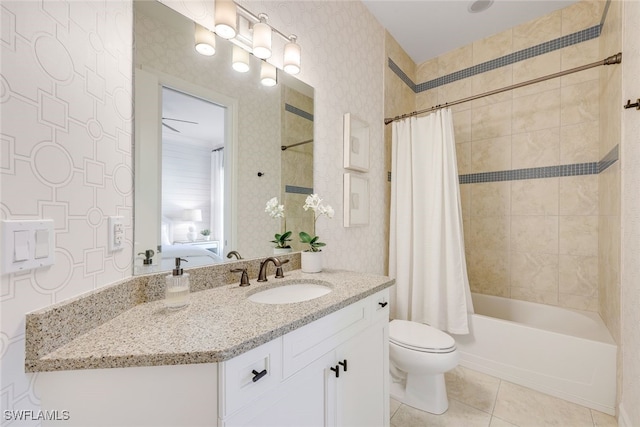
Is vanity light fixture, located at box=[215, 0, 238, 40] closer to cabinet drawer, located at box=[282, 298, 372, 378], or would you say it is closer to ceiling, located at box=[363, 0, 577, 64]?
cabinet drawer, located at box=[282, 298, 372, 378]

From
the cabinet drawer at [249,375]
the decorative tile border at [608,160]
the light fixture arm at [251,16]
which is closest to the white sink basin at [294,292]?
the cabinet drawer at [249,375]

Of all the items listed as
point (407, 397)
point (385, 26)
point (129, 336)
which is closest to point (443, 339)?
point (407, 397)

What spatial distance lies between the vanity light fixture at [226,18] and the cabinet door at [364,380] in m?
1.39

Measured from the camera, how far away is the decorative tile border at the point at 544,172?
78.3 inches

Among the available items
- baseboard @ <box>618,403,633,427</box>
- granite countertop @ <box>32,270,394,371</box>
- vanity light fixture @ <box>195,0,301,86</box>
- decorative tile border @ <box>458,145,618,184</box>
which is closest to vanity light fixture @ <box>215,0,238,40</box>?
vanity light fixture @ <box>195,0,301,86</box>

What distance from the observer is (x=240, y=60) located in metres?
1.29

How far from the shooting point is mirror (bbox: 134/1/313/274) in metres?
0.97

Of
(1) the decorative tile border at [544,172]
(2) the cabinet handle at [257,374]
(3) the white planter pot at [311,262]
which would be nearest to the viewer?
(2) the cabinet handle at [257,374]

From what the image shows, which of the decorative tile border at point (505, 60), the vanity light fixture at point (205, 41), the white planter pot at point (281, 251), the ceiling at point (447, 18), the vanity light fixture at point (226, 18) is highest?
the ceiling at point (447, 18)

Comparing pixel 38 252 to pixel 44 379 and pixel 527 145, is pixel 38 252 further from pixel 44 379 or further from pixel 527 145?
pixel 527 145

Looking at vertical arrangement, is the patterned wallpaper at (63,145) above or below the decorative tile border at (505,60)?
below

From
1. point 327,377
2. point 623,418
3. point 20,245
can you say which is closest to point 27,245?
point 20,245

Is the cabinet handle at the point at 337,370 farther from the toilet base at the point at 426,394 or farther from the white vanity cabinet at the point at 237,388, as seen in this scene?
the toilet base at the point at 426,394

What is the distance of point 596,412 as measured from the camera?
5.21ft
